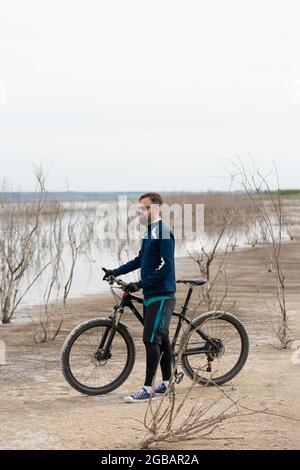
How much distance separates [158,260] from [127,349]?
88 cm

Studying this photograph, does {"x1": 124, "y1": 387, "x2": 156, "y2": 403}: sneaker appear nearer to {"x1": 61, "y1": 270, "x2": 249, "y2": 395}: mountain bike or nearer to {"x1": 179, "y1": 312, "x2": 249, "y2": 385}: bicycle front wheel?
{"x1": 61, "y1": 270, "x2": 249, "y2": 395}: mountain bike

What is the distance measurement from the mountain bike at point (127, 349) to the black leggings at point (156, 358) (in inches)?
3.5

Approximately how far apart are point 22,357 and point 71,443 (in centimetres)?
328

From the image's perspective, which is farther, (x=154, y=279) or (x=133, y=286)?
(x=133, y=286)

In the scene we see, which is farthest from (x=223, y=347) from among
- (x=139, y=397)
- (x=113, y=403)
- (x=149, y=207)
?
(x=149, y=207)

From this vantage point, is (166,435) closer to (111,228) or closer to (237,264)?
(237,264)

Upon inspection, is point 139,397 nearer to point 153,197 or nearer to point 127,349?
point 127,349

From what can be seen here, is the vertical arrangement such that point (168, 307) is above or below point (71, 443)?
above

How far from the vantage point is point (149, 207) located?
6.16m


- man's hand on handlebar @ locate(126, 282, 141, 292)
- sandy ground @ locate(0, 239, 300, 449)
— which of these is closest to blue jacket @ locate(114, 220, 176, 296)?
man's hand on handlebar @ locate(126, 282, 141, 292)

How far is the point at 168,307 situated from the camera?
6203 millimetres
